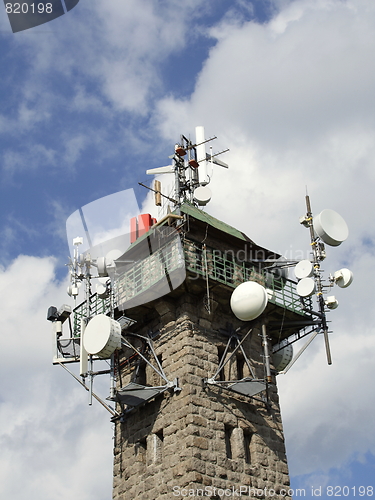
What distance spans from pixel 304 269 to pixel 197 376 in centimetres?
650

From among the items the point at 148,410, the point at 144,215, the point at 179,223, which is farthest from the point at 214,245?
the point at 148,410

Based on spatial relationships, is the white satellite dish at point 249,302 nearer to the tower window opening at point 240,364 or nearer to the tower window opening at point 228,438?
the tower window opening at point 240,364

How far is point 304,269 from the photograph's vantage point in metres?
26.9

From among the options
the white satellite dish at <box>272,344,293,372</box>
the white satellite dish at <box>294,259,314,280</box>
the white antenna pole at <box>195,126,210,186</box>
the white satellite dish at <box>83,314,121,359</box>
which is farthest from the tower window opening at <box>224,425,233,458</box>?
the white antenna pole at <box>195,126,210,186</box>

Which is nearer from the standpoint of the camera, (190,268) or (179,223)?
(190,268)

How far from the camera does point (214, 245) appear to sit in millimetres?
28031

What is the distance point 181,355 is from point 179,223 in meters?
5.62

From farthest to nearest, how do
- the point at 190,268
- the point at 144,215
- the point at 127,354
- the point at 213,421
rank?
1. the point at 144,215
2. the point at 127,354
3. the point at 190,268
4. the point at 213,421

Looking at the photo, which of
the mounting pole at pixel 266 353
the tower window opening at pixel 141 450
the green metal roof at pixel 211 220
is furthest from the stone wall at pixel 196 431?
the green metal roof at pixel 211 220

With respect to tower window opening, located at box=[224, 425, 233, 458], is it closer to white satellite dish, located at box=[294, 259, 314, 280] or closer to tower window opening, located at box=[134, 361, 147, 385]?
tower window opening, located at box=[134, 361, 147, 385]

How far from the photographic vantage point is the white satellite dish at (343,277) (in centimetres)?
2677

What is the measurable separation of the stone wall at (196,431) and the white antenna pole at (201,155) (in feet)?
24.7

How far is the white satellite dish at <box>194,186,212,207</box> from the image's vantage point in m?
28.5

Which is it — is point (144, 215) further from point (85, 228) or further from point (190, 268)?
point (190, 268)
